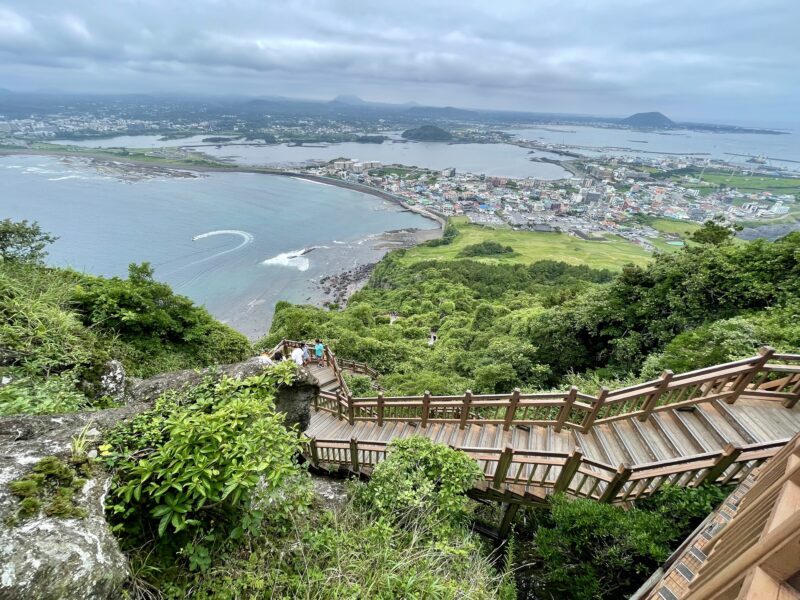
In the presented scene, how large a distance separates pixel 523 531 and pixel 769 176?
168 metres

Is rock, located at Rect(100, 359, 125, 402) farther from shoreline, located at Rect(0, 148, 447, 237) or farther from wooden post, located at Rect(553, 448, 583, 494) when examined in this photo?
shoreline, located at Rect(0, 148, 447, 237)

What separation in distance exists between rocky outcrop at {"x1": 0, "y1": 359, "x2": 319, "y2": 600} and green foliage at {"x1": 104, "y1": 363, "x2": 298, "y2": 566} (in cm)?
22

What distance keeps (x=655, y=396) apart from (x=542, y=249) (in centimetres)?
6186

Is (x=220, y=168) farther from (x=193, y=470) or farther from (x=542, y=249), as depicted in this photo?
(x=193, y=470)

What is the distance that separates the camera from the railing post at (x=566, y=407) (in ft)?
19.4

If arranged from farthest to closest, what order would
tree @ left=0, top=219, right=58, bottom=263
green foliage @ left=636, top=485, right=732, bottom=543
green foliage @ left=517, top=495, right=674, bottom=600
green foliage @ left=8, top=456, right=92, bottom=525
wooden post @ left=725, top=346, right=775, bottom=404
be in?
tree @ left=0, top=219, right=58, bottom=263
wooden post @ left=725, top=346, right=775, bottom=404
green foliage @ left=636, top=485, right=732, bottom=543
green foliage @ left=517, top=495, right=674, bottom=600
green foliage @ left=8, top=456, right=92, bottom=525

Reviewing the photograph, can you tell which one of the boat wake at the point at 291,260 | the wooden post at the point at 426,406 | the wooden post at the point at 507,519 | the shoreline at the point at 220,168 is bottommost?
the boat wake at the point at 291,260

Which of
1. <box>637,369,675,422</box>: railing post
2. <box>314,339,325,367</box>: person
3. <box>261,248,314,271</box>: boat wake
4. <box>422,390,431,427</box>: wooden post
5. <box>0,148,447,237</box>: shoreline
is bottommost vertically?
<box>261,248,314,271</box>: boat wake

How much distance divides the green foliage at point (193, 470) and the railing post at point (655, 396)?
548cm

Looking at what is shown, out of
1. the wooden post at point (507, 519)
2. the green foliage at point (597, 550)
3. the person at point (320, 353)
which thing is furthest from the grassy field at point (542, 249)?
the green foliage at point (597, 550)

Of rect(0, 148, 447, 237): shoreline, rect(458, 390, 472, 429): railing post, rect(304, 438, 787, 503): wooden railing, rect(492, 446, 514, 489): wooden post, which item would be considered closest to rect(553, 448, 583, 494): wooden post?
rect(304, 438, 787, 503): wooden railing

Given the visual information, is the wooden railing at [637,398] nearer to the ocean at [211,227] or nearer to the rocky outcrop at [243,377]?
the rocky outcrop at [243,377]

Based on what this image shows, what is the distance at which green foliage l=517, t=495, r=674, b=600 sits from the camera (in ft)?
→ 14.0

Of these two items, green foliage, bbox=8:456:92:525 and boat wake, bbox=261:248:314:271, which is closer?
green foliage, bbox=8:456:92:525
